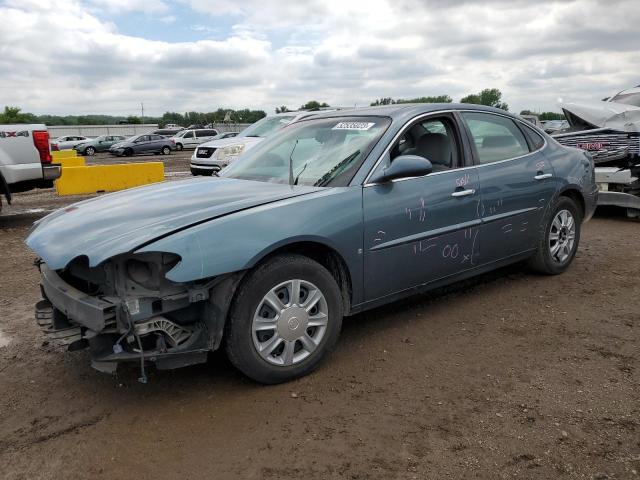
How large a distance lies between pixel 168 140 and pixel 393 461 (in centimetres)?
3458

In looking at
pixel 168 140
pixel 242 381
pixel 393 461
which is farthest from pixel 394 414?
pixel 168 140

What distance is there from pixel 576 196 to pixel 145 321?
14.1ft

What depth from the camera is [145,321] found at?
2865 mm

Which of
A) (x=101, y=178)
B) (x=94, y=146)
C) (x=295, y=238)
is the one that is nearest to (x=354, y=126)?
(x=295, y=238)

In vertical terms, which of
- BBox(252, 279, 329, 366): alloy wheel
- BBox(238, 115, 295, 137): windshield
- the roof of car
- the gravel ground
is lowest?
the gravel ground

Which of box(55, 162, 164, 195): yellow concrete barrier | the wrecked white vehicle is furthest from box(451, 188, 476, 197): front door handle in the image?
box(55, 162, 164, 195): yellow concrete barrier

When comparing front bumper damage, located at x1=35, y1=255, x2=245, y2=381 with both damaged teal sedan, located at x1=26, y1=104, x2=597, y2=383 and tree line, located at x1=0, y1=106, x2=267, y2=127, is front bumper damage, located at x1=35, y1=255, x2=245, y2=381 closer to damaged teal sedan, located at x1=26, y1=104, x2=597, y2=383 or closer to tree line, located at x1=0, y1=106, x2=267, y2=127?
damaged teal sedan, located at x1=26, y1=104, x2=597, y2=383

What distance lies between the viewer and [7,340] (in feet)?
13.3

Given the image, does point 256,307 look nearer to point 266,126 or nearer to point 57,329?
point 57,329

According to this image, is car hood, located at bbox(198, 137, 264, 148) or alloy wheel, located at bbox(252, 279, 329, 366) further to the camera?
car hood, located at bbox(198, 137, 264, 148)

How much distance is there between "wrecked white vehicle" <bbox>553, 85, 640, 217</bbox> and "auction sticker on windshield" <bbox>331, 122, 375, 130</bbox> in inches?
215

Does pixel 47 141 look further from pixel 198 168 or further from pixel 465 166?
pixel 465 166

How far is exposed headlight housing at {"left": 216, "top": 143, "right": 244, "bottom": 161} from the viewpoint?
12.0 metres

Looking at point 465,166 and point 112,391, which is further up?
point 465,166
